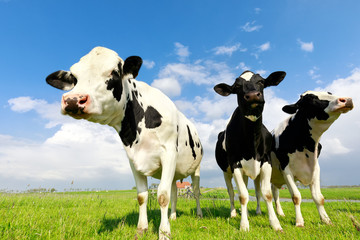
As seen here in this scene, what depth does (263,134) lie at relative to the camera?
578 centimetres

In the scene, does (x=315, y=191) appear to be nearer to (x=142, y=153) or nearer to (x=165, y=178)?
(x=165, y=178)

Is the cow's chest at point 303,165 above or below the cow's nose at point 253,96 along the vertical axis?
below

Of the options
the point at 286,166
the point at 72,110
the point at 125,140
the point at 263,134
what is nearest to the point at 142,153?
the point at 125,140

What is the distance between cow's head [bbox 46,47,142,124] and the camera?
3452 mm

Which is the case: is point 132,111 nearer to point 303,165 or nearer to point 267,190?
point 267,190

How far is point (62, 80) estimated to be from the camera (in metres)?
4.58

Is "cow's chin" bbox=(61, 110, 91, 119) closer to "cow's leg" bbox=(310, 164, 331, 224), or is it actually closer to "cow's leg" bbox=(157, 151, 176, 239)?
"cow's leg" bbox=(157, 151, 176, 239)

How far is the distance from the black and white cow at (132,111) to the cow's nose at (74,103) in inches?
0.6

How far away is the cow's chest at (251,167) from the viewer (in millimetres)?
5465

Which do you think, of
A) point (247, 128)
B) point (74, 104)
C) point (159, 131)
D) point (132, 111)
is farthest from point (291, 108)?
point (74, 104)

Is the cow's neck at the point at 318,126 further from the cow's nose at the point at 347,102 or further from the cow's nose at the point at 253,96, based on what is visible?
the cow's nose at the point at 253,96

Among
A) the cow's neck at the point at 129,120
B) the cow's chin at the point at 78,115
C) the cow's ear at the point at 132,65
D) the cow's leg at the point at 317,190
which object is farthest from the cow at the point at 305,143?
the cow's chin at the point at 78,115

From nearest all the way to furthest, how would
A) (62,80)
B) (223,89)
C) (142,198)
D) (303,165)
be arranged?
1. (62,80)
2. (142,198)
3. (223,89)
4. (303,165)

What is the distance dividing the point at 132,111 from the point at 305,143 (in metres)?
4.59
